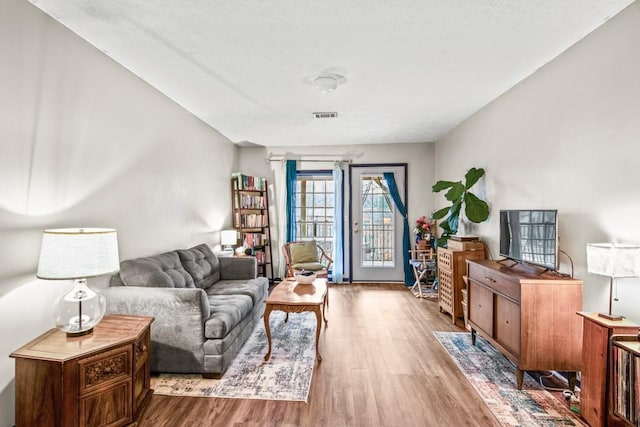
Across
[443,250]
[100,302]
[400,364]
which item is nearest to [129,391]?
[100,302]

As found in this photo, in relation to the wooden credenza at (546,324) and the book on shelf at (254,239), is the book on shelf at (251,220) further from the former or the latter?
the wooden credenza at (546,324)

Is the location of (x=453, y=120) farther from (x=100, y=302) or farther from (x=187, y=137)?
(x=100, y=302)

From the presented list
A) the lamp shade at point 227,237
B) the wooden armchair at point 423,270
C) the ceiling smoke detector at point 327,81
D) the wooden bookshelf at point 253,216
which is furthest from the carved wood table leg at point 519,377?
the wooden bookshelf at point 253,216

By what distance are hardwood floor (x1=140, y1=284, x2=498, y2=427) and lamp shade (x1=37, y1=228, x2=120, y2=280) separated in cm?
110

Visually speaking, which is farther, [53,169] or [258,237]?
[258,237]

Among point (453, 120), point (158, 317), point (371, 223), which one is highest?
point (453, 120)

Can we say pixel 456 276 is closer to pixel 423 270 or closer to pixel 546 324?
pixel 423 270

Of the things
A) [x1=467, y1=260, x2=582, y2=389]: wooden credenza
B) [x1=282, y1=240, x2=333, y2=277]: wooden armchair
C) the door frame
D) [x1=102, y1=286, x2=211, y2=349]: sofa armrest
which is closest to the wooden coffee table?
[x1=102, y1=286, x2=211, y2=349]: sofa armrest

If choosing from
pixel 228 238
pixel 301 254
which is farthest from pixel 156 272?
pixel 301 254

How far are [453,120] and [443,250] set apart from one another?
6.01 ft

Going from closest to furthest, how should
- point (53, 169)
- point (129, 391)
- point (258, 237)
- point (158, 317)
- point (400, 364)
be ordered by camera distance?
point (129, 391)
point (53, 169)
point (158, 317)
point (400, 364)
point (258, 237)

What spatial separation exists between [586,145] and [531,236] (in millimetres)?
796

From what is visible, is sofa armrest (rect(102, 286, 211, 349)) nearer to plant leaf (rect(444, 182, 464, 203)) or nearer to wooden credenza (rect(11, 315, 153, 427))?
wooden credenza (rect(11, 315, 153, 427))

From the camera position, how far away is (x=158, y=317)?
2422 millimetres
